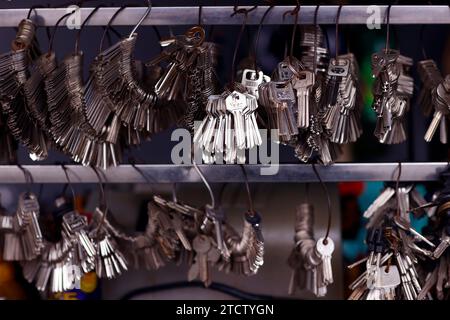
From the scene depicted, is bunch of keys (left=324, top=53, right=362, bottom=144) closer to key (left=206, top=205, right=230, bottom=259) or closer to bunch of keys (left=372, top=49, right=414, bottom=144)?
bunch of keys (left=372, top=49, right=414, bottom=144)

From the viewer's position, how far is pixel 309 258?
111 centimetres

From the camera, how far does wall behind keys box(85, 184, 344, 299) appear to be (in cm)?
130

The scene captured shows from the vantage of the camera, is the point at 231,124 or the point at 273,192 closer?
the point at 231,124

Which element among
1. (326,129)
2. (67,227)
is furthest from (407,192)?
(67,227)

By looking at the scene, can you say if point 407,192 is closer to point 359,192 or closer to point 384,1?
point 359,192

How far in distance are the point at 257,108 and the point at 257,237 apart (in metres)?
0.22

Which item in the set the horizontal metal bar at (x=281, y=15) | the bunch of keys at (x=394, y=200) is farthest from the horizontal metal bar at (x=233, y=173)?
the horizontal metal bar at (x=281, y=15)

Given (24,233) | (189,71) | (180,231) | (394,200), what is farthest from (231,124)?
(24,233)

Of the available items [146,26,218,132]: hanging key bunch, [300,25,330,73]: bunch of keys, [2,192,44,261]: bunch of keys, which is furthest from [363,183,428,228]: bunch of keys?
[2,192,44,261]: bunch of keys

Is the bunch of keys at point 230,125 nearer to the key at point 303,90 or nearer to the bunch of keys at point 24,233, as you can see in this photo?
the key at point 303,90

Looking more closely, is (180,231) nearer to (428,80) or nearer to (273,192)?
(273,192)

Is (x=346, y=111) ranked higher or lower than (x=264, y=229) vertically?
higher

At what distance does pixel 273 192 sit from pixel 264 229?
0.26ft

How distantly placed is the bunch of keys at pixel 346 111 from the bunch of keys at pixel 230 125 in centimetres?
14
